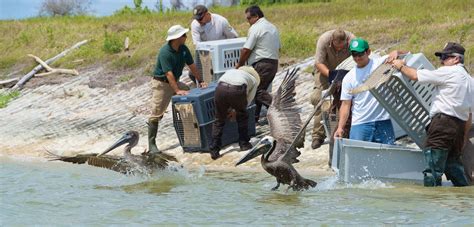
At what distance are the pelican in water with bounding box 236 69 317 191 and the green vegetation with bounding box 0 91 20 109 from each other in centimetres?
950

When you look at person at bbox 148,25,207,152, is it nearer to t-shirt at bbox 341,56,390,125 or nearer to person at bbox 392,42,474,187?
t-shirt at bbox 341,56,390,125

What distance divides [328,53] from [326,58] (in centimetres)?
8

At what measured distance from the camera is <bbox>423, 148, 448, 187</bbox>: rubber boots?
1079 cm

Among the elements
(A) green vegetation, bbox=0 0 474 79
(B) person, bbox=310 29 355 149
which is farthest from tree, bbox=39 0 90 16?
(B) person, bbox=310 29 355 149

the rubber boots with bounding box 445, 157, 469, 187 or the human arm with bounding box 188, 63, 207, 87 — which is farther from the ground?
the human arm with bounding box 188, 63, 207, 87

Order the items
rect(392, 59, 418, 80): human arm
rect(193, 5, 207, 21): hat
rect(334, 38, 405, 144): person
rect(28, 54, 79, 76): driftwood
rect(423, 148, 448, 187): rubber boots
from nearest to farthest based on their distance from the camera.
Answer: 1. rect(392, 59, 418, 80): human arm
2. rect(423, 148, 448, 187): rubber boots
3. rect(334, 38, 405, 144): person
4. rect(193, 5, 207, 21): hat
5. rect(28, 54, 79, 76): driftwood

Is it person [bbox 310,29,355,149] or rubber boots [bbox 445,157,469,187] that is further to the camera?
person [bbox 310,29,355,149]

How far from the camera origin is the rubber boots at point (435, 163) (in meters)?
10.8

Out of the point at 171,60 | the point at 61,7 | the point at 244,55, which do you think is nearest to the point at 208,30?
the point at 244,55

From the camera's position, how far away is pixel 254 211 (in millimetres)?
10703

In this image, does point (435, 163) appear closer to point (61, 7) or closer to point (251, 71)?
point (251, 71)

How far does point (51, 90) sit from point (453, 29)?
7828 millimetres

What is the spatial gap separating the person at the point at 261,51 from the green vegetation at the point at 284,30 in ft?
11.7

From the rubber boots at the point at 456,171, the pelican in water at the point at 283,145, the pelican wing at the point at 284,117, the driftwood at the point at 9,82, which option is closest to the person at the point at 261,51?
the pelican in water at the point at 283,145
